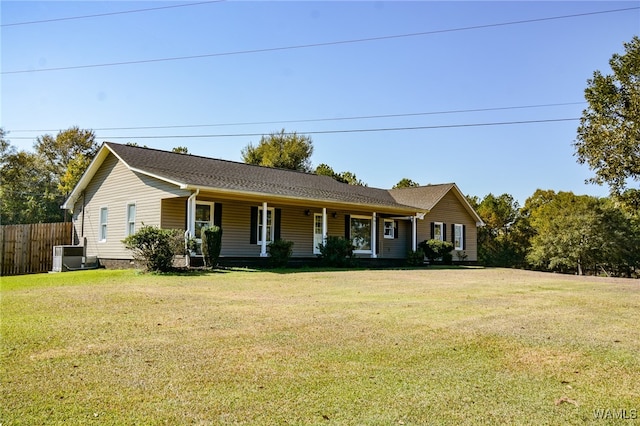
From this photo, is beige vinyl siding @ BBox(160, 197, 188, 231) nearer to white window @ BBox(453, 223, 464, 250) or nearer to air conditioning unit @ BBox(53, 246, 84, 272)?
air conditioning unit @ BBox(53, 246, 84, 272)

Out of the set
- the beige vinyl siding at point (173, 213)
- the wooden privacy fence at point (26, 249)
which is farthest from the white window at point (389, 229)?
the wooden privacy fence at point (26, 249)

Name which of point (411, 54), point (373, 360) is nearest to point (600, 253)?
point (411, 54)

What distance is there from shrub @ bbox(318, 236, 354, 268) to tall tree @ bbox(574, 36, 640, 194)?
9004mm

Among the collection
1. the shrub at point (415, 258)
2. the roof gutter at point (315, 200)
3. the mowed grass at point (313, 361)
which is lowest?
the mowed grass at point (313, 361)

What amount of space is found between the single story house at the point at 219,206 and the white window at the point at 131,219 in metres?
0.04

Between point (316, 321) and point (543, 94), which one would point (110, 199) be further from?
point (543, 94)

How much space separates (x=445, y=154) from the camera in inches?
1009

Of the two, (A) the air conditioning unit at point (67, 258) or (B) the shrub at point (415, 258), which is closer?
(A) the air conditioning unit at point (67, 258)

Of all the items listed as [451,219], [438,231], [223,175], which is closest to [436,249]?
[438,231]

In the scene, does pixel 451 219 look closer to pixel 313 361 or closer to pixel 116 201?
pixel 116 201

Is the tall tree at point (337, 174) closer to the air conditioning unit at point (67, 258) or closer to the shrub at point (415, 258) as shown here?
the shrub at point (415, 258)

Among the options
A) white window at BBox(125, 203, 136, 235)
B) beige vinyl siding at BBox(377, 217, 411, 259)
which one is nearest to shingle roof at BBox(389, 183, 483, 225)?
beige vinyl siding at BBox(377, 217, 411, 259)

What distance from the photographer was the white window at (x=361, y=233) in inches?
946

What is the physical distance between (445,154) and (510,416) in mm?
23095
